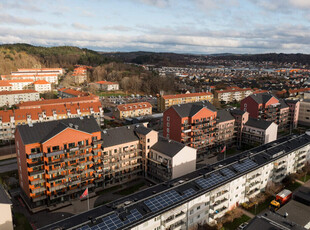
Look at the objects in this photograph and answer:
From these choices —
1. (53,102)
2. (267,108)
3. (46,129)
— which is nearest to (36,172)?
(46,129)

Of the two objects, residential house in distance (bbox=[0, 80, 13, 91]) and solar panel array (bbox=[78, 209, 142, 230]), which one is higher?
residential house in distance (bbox=[0, 80, 13, 91])

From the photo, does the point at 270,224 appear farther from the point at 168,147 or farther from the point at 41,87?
the point at 41,87

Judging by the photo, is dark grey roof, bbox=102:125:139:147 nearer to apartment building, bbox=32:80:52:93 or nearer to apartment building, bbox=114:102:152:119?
apartment building, bbox=114:102:152:119

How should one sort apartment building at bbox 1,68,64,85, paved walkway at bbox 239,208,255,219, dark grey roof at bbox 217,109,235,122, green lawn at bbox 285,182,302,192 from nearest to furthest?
paved walkway at bbox 239,208,255,219 < green lawn at bbox 285,182,302,192 < dark grey roof at bbox 217,109,235,122 < apartment building at bbox 1,68,64,85

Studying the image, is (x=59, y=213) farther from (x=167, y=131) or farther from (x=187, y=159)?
(x=167, y=131)

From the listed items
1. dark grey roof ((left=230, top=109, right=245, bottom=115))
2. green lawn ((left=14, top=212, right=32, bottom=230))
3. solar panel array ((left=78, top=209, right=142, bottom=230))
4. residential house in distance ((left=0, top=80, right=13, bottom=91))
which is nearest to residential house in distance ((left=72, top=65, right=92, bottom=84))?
residential house in distance ((left=0, top=80, right=13, bottom=91))

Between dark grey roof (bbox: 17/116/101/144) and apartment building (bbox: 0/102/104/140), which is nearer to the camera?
dark grey roof (bbox: 17/116/101/144)
